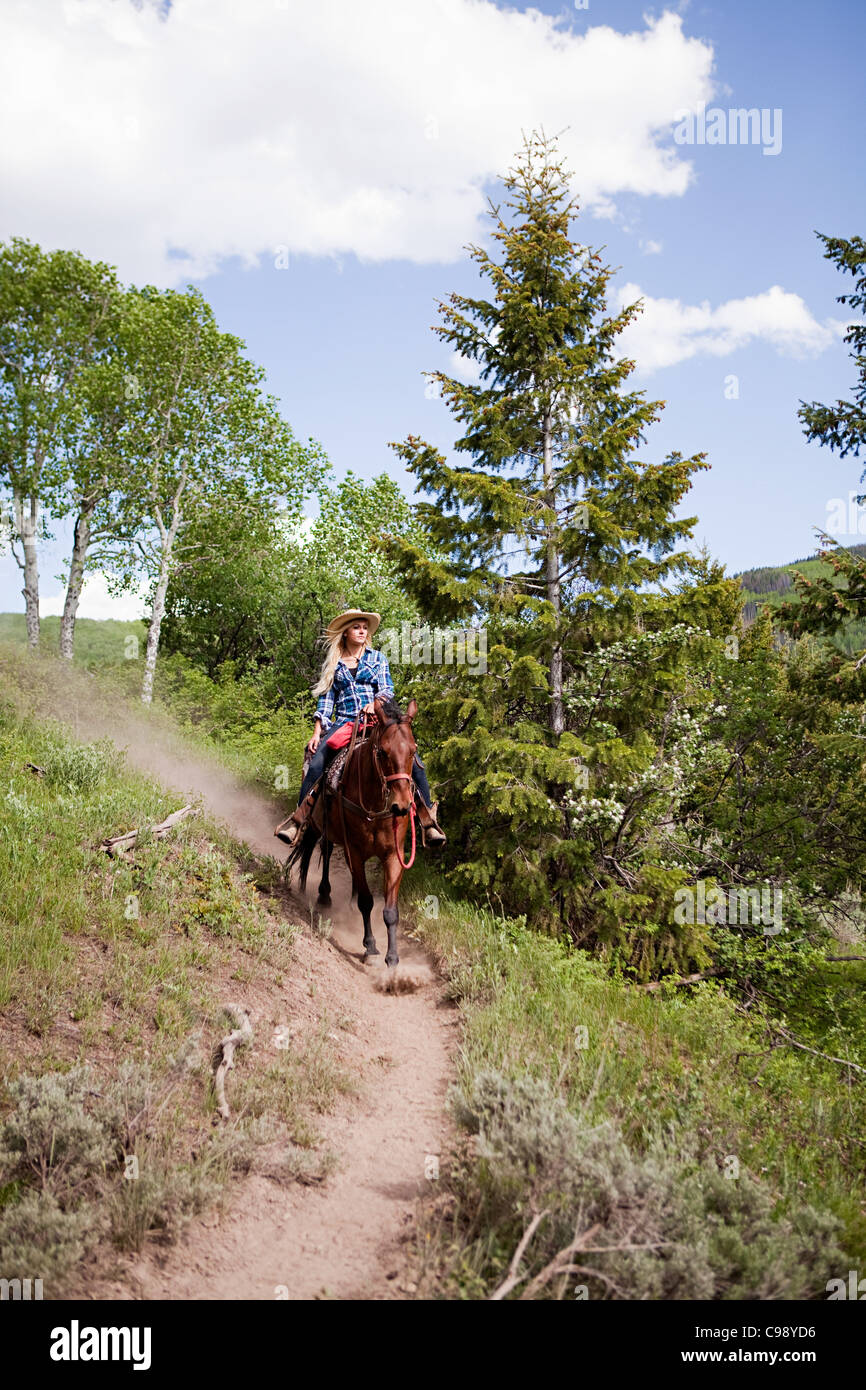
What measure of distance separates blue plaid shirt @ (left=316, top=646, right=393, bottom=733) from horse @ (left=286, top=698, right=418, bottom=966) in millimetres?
1053

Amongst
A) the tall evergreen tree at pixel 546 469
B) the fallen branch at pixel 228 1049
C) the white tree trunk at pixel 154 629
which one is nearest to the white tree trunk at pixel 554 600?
the tall evergreen tree at pixel 546 469

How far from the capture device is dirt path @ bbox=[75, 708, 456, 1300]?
3.60 metres

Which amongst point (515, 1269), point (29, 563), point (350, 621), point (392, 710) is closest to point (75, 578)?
point (29, 563)

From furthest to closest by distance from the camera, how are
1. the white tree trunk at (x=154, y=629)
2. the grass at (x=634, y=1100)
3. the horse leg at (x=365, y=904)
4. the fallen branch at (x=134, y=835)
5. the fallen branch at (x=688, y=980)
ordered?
the white tree trunk at (x=154, y=629), the horse leg at (x=365, y=904), the fallen branch at (x=688, y=980), the fallen branch at (x=134, y=835), the grass at (x=634, y=1100)

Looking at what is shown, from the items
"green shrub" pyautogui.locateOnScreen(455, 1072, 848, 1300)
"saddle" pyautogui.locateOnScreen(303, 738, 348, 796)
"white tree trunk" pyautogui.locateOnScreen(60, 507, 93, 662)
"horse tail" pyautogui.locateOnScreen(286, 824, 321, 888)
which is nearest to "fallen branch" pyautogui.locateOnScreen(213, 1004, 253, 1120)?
"green shrub" pyautogui.locateOnScreen(455, 1072, 848, 1300)

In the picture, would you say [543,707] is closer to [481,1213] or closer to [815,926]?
[815,926]

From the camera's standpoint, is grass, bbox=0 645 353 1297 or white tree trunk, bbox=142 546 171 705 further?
white tree trunk, bbox=142 546 171 705

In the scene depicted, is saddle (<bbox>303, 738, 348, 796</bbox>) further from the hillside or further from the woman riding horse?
the hillside

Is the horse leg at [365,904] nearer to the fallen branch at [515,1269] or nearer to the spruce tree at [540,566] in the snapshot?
the spruce tree at [540,566]

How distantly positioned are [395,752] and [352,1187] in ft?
13.4

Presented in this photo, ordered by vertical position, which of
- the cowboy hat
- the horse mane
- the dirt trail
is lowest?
the dirt trail

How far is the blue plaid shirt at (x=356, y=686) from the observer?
1024 centimetres

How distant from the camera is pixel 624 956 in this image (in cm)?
902
